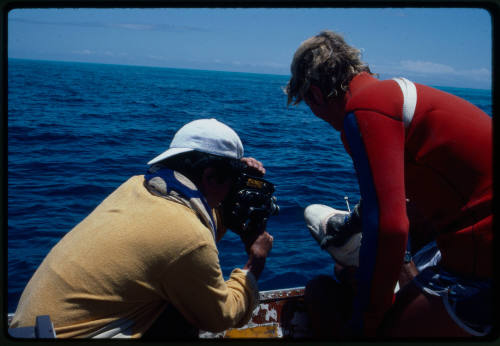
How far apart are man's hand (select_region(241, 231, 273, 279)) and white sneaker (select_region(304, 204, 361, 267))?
38 cm

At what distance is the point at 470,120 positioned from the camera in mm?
1668

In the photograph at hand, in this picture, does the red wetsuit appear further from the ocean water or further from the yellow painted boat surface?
the yellow painted boat surface

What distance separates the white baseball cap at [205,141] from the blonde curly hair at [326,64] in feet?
1.56

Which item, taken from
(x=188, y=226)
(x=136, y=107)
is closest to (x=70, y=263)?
(x=188, y=226)

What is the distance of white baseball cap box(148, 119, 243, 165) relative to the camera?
6.70 feet

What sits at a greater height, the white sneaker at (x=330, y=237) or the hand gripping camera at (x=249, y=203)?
the hand gripping camera at (x=249, y=203)

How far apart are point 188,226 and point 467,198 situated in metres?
1.23

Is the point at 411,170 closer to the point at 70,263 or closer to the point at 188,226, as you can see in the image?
the point at 188,226

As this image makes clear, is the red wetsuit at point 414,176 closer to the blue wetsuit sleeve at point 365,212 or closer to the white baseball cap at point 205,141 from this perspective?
the blue wetsuit sleeve at point 365,212

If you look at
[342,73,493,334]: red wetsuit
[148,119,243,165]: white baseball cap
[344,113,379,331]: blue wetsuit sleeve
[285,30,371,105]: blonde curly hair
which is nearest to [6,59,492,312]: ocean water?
[342,73,493,334]: red wetsuit

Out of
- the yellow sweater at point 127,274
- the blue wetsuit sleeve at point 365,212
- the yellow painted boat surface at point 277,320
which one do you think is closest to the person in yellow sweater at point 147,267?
the yellow sweater at point 127,274

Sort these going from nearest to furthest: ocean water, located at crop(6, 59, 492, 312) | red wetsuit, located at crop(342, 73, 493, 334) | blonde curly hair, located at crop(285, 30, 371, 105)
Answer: red wetsuit, located at crop(342, 73, 493, 334)
blonde curly hair, located at crop(285, 30, 371, 105)
ocean water, located at crop(6, 59, 492, 312)

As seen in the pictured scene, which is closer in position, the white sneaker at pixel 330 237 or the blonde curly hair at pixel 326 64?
the blonde curly hair at pixel 326 64

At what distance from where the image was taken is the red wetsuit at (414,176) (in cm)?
155
